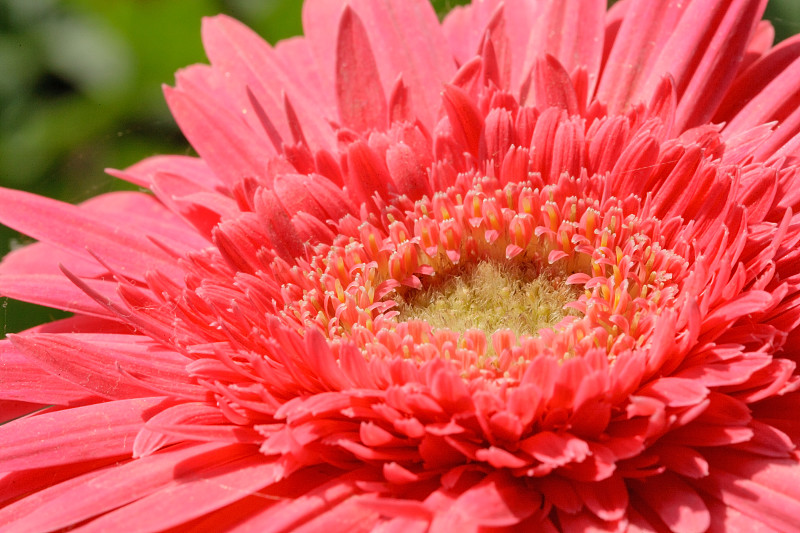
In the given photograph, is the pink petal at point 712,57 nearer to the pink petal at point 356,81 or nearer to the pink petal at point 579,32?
the pink petal at point 579,32

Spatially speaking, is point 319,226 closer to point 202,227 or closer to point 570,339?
point 202,227

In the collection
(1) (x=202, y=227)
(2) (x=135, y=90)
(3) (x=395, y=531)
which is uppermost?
(2) (x=135, y=90)

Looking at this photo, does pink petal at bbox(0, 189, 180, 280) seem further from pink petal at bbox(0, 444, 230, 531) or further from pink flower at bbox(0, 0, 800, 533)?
pink petal at bbox(0, 444, 230, 531)

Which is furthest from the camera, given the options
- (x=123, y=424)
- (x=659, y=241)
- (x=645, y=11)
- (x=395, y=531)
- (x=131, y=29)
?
(x=131, y=29)

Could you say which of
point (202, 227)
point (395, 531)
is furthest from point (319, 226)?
point (395, 531)

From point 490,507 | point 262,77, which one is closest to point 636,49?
Result: point 262,77

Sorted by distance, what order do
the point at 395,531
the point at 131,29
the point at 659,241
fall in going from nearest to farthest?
the point at 395,531 → the point at 659,241 → the point at 131,29
